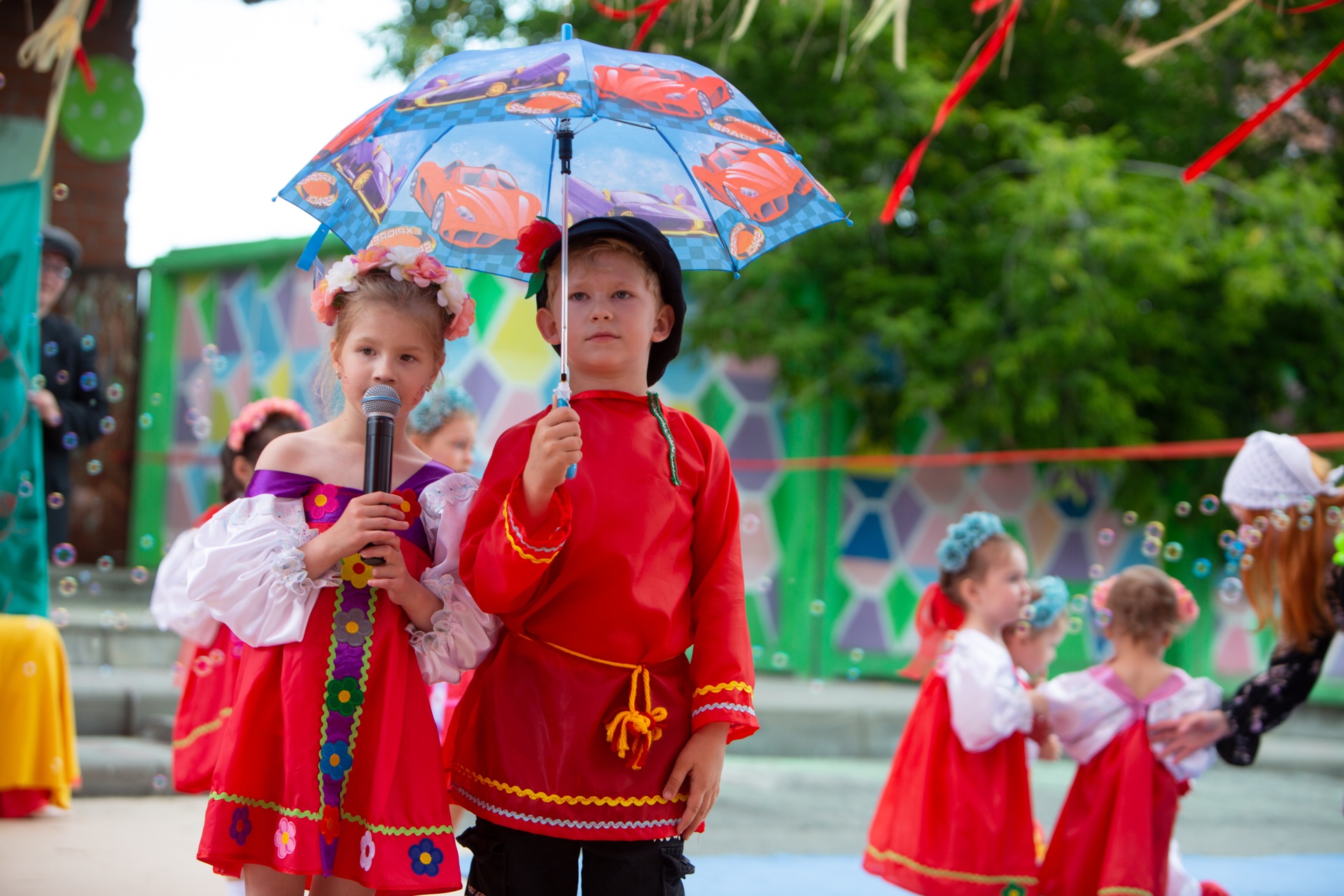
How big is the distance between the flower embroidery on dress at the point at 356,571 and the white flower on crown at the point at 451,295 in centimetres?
50

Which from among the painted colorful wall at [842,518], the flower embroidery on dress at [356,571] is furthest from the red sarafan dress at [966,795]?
the painted colorful wall at [842,518]

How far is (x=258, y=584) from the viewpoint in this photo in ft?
7.14

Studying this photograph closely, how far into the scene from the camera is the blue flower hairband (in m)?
4.14

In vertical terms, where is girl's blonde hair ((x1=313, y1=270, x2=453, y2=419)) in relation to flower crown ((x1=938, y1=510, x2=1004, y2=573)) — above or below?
above

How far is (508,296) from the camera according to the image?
29.9ft

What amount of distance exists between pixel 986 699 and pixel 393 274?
213cm

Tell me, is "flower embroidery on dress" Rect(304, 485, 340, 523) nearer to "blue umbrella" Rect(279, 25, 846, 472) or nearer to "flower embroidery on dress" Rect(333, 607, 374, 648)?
"flower embroidery on dress" Rect(333, 607, 374, 648)

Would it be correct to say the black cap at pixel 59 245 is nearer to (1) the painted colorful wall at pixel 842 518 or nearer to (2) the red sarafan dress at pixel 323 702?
(2) the red sarafan dress at pixel 323 702

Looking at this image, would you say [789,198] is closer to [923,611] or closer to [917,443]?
[923,611]

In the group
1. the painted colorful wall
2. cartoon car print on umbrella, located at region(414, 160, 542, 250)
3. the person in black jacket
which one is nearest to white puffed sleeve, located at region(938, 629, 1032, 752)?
cartoon car print on umbrella, located at region(414, 160, 542, 250)

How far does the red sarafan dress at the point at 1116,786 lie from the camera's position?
3527 millimetres

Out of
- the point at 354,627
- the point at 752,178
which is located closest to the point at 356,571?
the point at 354,627

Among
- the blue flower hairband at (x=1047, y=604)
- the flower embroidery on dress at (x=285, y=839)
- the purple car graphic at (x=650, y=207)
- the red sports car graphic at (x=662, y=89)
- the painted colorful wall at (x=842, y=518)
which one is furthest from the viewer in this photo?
the painted colorful wall at (x=842, y=518)

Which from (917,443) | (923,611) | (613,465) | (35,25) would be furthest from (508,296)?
(613,465)
